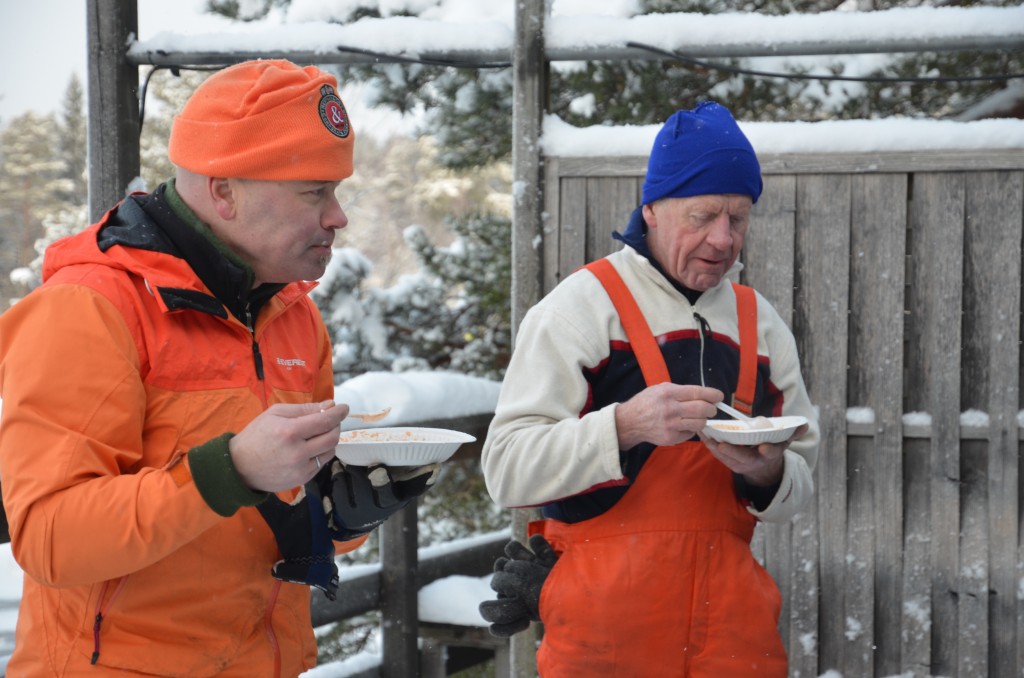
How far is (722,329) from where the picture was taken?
2.62 metres

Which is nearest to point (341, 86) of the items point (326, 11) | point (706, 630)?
point (326, 11)

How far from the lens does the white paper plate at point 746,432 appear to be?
2.22 metres

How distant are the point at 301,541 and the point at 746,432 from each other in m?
0.91

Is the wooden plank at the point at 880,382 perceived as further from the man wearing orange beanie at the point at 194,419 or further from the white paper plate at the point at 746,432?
the man wearing orange beanie at the point at 194,419

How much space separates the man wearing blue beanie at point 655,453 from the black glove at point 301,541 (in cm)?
49

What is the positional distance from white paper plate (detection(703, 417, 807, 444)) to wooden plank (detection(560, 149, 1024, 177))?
5.75 feet

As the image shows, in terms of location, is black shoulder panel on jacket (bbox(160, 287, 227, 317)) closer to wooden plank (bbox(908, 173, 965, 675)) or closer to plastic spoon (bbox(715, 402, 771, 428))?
plastic spoon (bbox(715, 402, 771, 428))

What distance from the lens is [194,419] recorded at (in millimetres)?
1871

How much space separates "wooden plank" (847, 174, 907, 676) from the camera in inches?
148

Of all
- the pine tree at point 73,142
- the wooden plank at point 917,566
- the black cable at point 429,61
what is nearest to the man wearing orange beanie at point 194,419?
the black cable at point 429,61

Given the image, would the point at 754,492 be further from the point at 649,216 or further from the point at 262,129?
the point at 262,129

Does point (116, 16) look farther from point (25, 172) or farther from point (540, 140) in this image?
point (25, 172)

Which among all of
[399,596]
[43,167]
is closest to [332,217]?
[399,596]

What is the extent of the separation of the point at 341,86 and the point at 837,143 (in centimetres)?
372
